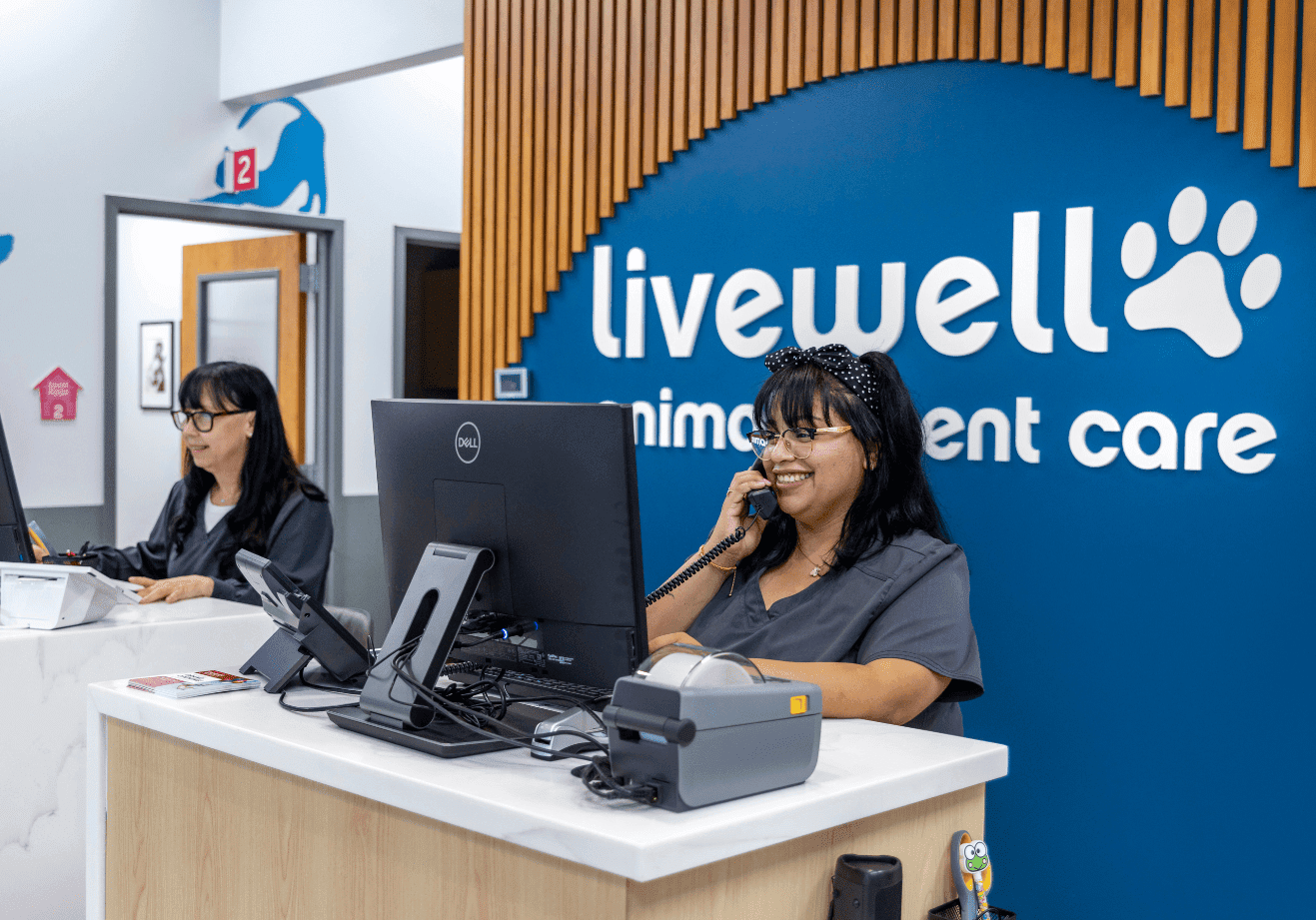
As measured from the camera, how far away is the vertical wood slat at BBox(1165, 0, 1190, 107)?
2832 mm

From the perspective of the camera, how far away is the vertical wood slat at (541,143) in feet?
14.3

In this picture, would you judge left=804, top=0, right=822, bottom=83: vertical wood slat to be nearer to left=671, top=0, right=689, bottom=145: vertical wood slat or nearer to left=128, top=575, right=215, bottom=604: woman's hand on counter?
left=671, top=0, right=689, bottom=145: vertical wood slat

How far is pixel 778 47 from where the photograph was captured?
12.0ft

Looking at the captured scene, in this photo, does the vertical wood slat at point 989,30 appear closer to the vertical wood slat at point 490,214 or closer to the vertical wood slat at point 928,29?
the vertical wood slat at point 928,29

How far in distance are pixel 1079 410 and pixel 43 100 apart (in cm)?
455

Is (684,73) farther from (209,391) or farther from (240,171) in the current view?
(240,171)

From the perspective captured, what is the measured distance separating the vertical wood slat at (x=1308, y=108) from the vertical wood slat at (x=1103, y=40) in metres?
0.44

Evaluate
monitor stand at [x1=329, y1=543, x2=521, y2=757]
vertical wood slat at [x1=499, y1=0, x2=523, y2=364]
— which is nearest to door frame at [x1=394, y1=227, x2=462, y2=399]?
vertical wood slat at [x1=499, y1=0, x2=523, y2=364]

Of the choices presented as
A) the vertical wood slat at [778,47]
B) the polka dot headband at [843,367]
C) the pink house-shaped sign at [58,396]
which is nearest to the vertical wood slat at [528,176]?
the vertical wood slat at [778,47]

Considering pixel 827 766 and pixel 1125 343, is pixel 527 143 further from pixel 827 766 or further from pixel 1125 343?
pixel 827 766

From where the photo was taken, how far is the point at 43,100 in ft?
17.2

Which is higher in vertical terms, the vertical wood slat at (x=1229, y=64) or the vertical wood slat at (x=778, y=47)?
the vertical wood slat at (x=778, y=47)

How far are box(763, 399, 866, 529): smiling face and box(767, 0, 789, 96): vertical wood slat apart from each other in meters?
1.58

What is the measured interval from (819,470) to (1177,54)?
137 cm
